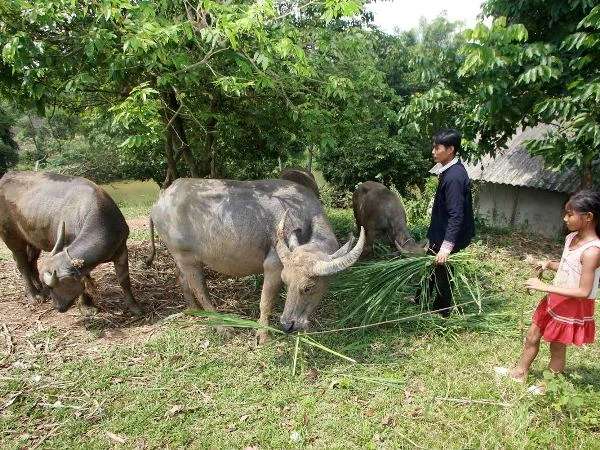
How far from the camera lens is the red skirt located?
327 cm

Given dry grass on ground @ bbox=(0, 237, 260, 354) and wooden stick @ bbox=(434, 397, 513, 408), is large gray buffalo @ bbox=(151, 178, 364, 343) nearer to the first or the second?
dry grass on ground @ bbox=(0, 237, 260, 354)

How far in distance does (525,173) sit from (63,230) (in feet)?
39.8

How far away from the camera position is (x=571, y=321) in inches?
129

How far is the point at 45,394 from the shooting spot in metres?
3.71

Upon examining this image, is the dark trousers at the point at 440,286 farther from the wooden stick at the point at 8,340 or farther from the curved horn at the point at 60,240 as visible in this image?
the wooden stick at the point at 8,340

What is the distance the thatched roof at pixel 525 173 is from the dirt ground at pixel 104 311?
826 centimetres

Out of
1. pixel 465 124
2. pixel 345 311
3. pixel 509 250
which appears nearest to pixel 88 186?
pixel 345 311

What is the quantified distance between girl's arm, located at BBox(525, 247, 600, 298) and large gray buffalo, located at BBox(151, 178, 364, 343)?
1876mm

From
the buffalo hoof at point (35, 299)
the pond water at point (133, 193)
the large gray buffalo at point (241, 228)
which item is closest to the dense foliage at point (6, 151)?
the pond water at point (133, 193)

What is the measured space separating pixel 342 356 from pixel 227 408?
1.15 meters

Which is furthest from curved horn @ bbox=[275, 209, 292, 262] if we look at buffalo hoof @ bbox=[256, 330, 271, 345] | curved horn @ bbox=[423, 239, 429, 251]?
curved horn @ bbox=[423, 239, 429, 251]

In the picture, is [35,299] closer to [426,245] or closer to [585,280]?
[426,245]

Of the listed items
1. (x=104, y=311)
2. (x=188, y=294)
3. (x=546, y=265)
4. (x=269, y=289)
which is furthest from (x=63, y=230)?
(x=546, y=265)

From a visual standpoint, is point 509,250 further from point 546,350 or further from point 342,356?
point 342,356
